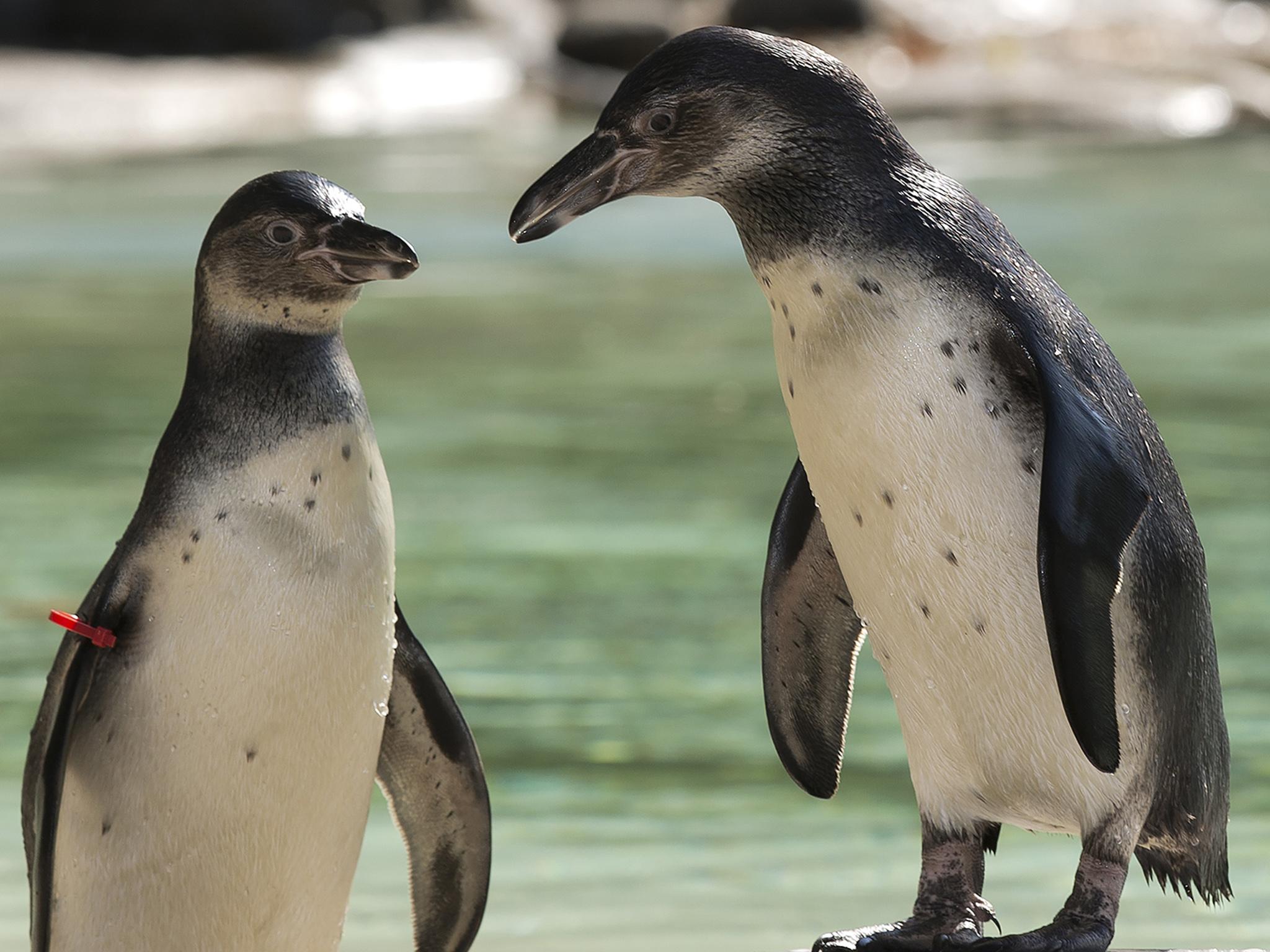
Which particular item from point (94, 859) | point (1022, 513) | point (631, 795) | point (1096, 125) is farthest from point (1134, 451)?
point (1096, 125)

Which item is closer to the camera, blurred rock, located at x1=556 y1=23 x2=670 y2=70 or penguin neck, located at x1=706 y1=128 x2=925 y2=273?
penguin neck, located at x1=706 y1=128 x2=925 y2=273

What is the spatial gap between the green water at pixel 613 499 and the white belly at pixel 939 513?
0.87 metres

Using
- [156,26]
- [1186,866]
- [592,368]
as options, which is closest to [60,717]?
[1186,866]

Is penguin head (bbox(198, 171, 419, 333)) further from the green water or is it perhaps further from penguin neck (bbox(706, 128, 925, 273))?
the green water

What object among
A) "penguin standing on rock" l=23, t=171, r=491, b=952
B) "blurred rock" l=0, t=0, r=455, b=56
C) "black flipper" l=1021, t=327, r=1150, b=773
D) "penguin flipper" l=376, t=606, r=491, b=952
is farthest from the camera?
"blurred rock" l=0, t=0, r=455, b=56

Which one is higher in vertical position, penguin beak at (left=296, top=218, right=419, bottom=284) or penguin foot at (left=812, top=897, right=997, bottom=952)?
penguin beak at (left=296, top=218, right=419, bottom=284)

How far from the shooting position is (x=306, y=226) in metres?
2.49

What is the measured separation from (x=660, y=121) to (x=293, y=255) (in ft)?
1.54

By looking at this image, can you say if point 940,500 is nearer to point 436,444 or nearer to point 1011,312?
point 1011,312

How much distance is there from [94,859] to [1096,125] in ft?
48.4

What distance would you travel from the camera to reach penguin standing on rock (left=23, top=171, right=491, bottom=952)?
254 cm

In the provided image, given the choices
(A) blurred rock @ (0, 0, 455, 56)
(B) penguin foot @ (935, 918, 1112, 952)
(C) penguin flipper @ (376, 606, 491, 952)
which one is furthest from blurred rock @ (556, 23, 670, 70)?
(B) penguin foot @ (935, 918, 1112, 952)

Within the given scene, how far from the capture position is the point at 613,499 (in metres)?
6.29

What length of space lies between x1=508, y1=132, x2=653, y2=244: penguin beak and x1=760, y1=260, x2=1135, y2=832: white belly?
0.19 metres
